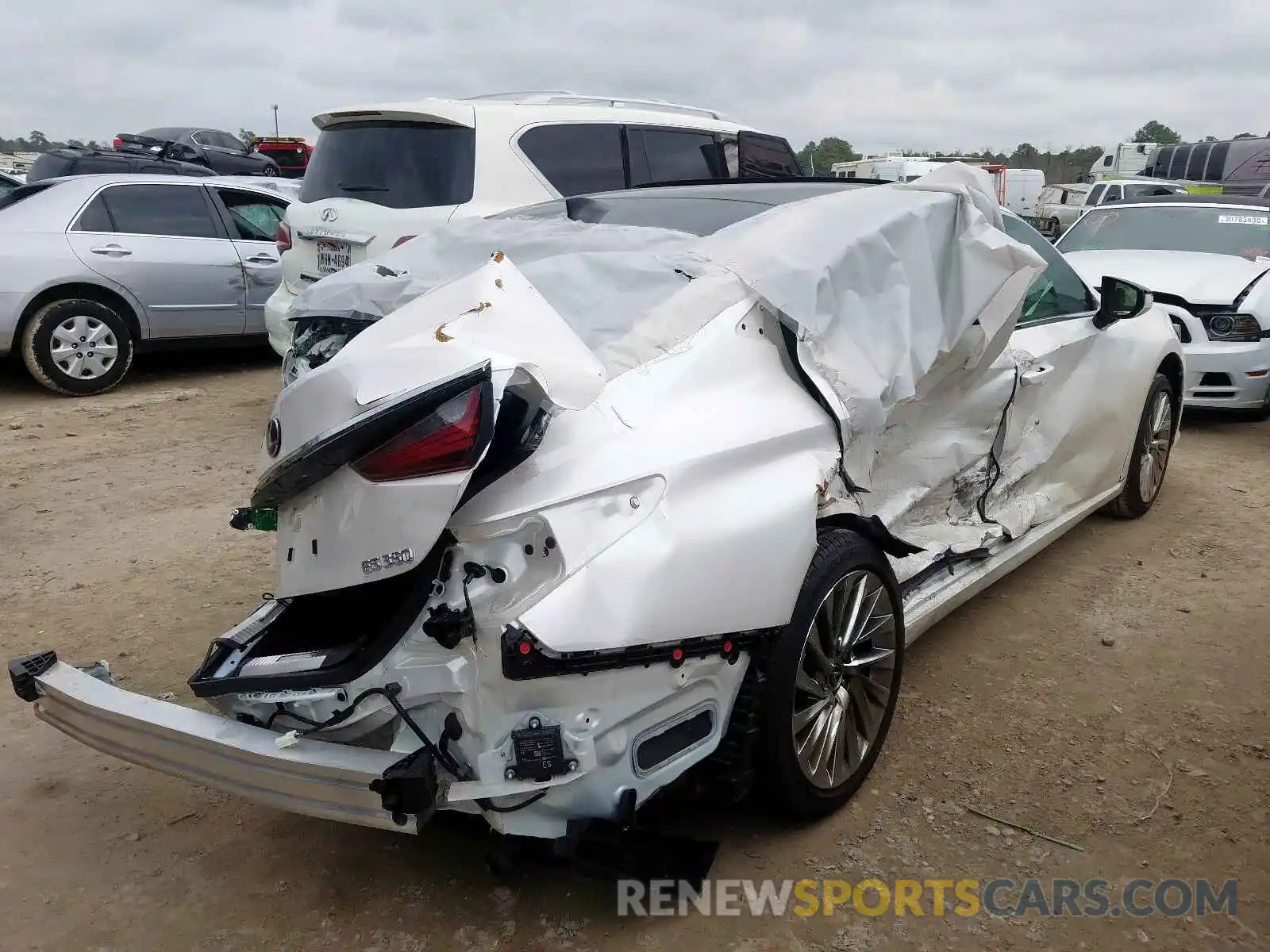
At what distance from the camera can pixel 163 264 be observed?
822 centimetres

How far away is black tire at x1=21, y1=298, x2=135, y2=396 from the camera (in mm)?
7699

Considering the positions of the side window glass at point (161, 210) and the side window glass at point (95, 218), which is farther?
the side window glass at point (161, 210)

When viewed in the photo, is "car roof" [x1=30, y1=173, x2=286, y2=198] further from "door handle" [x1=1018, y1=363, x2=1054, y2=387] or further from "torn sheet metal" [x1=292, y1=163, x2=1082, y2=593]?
"door handle" [x1=1018, y1=363, x2=1054, y2=387]

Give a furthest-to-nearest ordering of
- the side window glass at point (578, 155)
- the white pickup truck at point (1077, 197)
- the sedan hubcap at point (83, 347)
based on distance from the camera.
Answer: the white pickup truck at point (1077, 197)
the sedan hubcap at point (83, 347)
the side window glass at point (578, 155)

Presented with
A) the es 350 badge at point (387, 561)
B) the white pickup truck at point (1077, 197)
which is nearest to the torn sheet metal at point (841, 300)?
the es 350 badge at point (387, 561)

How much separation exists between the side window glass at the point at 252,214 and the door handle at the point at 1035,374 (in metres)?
6.82

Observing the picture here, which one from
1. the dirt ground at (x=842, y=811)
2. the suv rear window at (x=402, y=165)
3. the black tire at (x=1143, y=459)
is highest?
the suv rear window at (x=402, y=165)

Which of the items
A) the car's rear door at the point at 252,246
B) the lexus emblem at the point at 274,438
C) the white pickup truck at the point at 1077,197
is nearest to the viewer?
the lexus emblem at the point at 274,438

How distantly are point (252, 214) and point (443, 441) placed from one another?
7.92 metres

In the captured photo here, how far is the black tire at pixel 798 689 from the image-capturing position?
7.93 ft

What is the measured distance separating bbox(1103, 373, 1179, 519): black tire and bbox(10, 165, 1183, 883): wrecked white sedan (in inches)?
83.1

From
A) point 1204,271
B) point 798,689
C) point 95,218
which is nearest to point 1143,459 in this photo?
point 798,689

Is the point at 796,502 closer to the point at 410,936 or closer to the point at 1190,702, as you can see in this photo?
the point at 410,936

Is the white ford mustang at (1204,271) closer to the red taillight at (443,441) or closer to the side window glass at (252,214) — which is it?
the red taillight at (443,441)
